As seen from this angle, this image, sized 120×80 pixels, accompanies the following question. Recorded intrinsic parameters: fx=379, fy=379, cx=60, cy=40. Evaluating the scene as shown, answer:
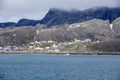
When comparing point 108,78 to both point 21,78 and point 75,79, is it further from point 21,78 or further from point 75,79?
point 21,78

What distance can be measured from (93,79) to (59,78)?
7314 millimetres

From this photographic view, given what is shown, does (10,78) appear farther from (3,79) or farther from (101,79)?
(101,79)

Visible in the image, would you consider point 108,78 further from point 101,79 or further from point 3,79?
point 3,79

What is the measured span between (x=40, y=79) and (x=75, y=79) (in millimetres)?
7540

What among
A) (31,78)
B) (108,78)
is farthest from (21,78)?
(108,78)

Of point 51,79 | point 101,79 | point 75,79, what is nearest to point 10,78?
point 51,79

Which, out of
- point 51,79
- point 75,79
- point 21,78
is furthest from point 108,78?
point 21,78

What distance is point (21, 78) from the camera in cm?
8088

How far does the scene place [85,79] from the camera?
8094 centimetres

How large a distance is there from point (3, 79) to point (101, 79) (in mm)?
20505

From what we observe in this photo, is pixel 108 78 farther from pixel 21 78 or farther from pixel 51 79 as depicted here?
pixel 21 78

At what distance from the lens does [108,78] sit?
81.1 m

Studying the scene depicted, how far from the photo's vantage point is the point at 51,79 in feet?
261

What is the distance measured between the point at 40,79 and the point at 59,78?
5.01 m
